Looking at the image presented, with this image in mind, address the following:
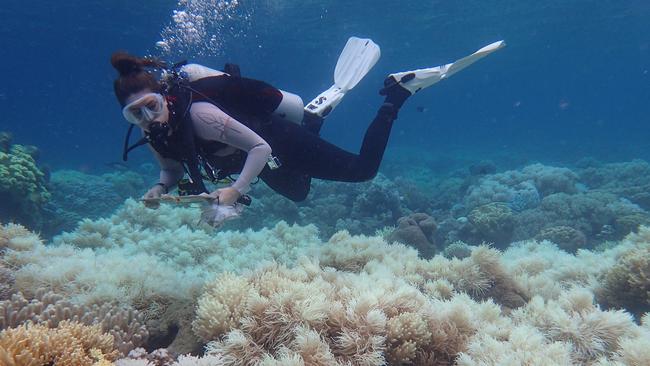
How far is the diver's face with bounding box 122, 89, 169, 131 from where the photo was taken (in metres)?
3.57

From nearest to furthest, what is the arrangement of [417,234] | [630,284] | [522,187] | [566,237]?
[630,284] < [417,234] < [566,237] < [522,187]

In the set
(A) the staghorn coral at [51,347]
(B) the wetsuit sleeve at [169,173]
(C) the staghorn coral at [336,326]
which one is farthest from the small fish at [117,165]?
(C) the staghorn coral at [336,326]

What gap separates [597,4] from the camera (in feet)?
123

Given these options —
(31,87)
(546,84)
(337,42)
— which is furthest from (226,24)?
(546,84)

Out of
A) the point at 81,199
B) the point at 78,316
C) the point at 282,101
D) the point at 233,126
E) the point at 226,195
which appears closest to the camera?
the point at 78,316

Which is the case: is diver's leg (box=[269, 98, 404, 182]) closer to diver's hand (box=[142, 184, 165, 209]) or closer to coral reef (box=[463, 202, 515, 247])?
diver's hand (box=[142, 184, 165, 209])

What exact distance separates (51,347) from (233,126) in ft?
7.51

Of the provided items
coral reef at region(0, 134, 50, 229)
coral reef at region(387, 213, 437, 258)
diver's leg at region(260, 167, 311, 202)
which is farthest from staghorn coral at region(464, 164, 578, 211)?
coral reef at region(0, 134, 50, 229)

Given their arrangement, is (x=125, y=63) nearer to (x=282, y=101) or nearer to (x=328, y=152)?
(x=282, y=101)

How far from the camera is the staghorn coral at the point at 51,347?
2.32 meters

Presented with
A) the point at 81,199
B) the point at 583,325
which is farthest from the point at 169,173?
the point at 81,199

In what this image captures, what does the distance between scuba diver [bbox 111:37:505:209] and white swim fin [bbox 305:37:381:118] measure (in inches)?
2.1

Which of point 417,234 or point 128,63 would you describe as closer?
point 128,63

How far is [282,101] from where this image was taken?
17.2ft
